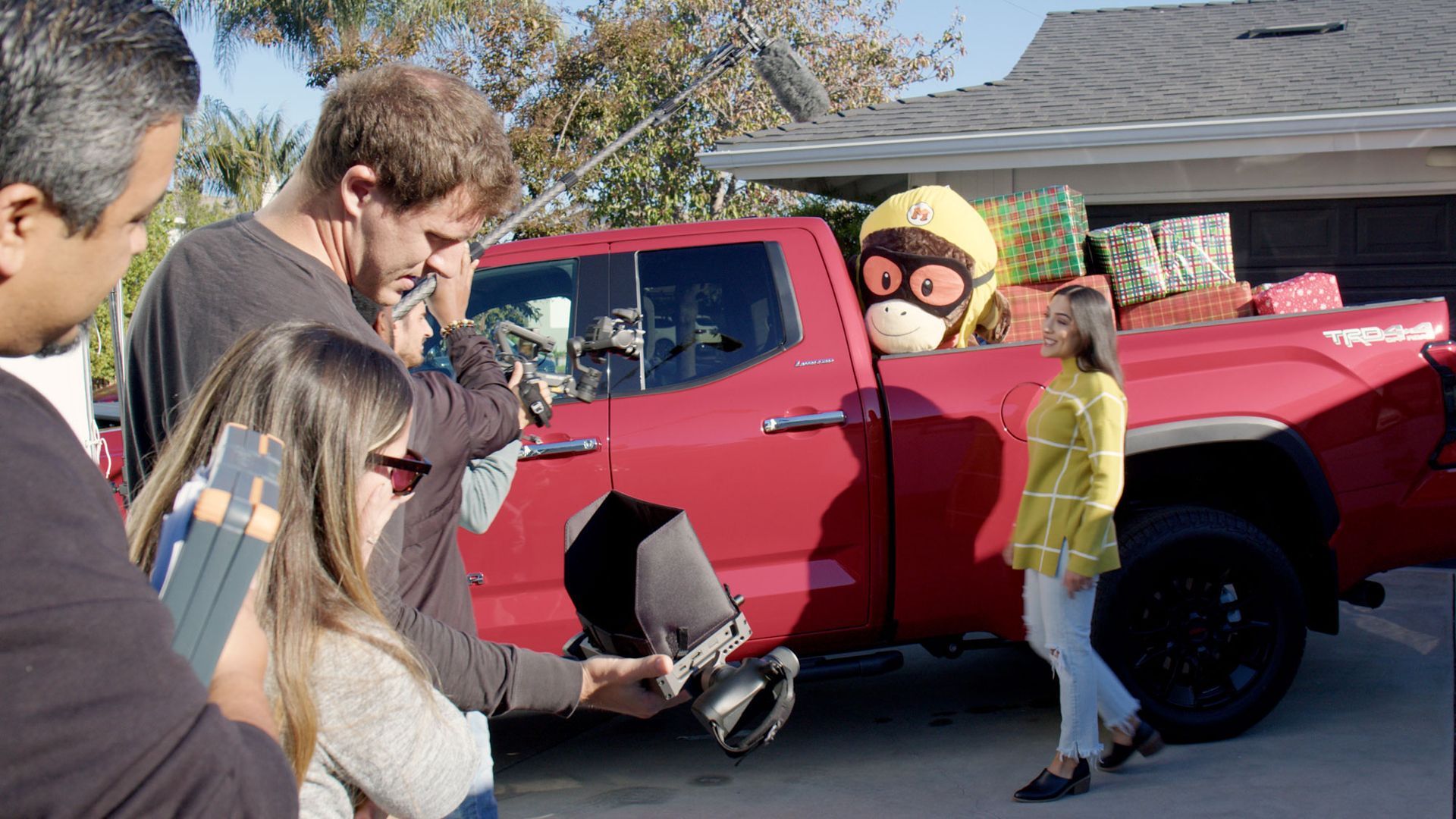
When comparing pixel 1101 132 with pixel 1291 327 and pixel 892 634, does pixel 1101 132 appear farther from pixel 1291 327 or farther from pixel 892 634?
pixel 892 634

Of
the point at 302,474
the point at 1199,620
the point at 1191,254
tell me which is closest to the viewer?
the point at 302,474

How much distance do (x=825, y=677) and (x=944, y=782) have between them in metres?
0.56

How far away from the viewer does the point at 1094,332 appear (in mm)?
3998

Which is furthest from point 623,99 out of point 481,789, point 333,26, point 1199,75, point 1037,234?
point 481,789

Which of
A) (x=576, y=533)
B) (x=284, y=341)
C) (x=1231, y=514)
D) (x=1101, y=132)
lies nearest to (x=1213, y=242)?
(x=1231, y=514)

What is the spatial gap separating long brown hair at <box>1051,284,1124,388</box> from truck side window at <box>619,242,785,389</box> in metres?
1.03

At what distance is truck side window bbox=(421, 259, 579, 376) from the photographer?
4.43 m

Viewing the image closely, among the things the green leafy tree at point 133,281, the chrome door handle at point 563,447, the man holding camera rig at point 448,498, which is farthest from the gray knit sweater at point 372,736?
the green leafy tree at point 133,281

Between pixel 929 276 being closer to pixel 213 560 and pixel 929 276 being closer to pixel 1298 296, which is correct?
pixel 1298 296

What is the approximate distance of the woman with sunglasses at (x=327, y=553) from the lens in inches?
56.9

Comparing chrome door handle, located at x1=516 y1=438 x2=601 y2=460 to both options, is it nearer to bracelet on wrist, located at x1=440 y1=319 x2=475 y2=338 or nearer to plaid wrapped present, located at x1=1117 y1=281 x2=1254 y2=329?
bracelet on wrist, located at x1=440 y1=319 x2=475 y2=338

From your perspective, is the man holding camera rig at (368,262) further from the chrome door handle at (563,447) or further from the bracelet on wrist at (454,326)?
the chrome door handle at (563,447)

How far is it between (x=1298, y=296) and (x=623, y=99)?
40.9 feet

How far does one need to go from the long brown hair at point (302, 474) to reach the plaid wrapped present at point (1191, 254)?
13.5 feet
